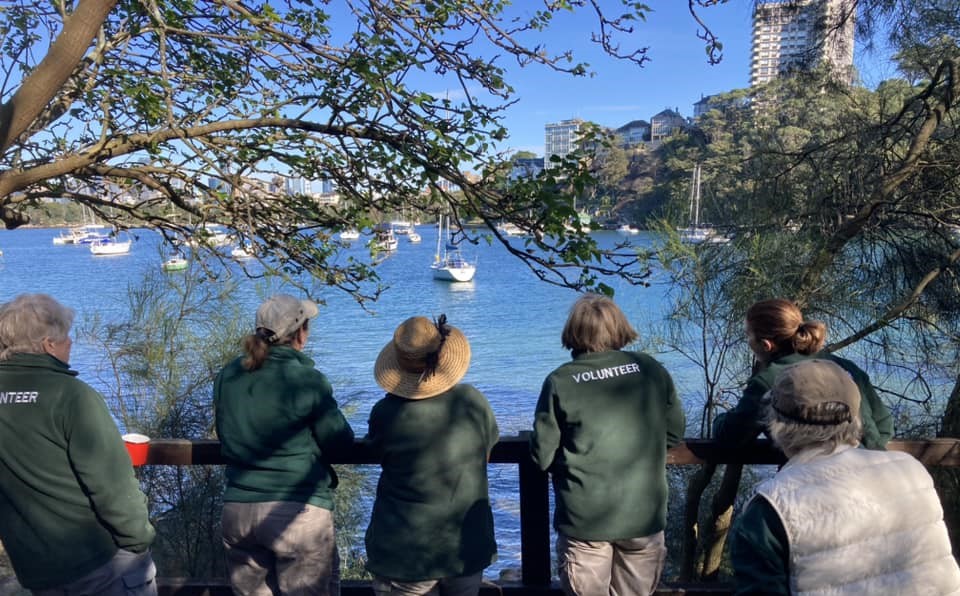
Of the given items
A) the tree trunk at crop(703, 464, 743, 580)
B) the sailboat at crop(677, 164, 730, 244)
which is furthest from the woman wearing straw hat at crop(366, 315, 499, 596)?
→ the sailboat at crop(677, 164, 730, 244)

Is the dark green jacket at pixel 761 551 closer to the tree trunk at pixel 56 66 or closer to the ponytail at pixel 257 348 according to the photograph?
the ponytail at pixel 257 348

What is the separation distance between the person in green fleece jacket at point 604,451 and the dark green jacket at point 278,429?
716 mm

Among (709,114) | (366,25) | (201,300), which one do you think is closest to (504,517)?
(201,300)

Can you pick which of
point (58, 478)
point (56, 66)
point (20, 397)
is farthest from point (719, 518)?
point (56, 66)

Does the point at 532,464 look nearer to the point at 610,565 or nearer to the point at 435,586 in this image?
the point at 610,565

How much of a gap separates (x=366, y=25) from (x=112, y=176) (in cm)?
196

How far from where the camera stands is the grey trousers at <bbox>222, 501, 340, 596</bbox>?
2242 mm

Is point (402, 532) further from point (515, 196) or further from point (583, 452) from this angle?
point (515, 196)

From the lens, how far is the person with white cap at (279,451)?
2236 mm

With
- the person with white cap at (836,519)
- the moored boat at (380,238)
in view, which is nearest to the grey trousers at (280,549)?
the person with white cap at (836,519)

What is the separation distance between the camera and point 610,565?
2.29 metres

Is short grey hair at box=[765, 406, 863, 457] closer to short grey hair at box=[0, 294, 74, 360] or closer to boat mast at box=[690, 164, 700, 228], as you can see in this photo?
short grey hair at box=[0, 294, 74, 360]

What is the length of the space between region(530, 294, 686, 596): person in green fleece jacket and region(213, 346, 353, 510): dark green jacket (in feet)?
2.35

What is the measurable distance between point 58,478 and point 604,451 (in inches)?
64.1
